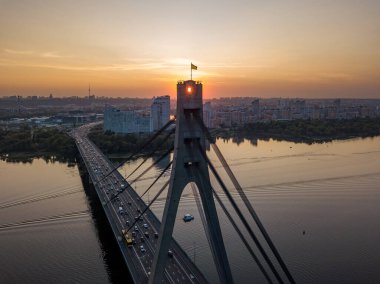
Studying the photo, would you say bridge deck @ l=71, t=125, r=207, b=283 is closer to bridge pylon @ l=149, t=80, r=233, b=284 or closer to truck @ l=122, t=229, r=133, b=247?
truck @ l=122, t=229, r=133, b=247

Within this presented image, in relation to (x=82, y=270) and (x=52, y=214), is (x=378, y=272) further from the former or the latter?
(x=52, y=214)

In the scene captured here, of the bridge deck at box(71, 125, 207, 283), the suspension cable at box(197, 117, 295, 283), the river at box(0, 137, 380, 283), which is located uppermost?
the suspension cable at box(197, 117, 295, 283)

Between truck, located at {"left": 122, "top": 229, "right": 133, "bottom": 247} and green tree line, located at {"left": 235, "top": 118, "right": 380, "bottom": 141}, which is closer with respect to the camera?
truck, located at {"left": 122, "top": 229, "right": 133, "bottom": 247}

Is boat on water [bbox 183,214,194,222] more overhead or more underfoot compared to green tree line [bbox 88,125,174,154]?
more underfoot

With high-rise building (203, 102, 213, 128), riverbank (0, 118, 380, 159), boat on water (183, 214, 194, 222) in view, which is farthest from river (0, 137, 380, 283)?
high-rise building (203, 102, 213, 128)

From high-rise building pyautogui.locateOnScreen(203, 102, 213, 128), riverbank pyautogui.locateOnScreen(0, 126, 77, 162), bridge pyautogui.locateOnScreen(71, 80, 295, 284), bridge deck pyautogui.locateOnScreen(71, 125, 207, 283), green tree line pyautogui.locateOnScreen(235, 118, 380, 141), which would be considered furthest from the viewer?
high-rise building pyautogui.locateOnScreen(203, 102, 213, 128)

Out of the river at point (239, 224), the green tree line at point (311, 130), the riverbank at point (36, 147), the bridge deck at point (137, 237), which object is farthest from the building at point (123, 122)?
the bridge deck at point (137, 237)

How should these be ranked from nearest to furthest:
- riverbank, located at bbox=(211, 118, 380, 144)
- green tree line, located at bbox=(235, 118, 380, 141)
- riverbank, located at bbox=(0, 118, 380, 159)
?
riverbank, located at bbox=(0, 118, 380, 159) < riverbank, located at bbox=(211, 118, 380, 144) < green tree line, located at bbox=(235, 118, 380, 141)

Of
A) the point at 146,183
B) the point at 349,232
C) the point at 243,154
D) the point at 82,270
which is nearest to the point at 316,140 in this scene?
the point at 243,154
